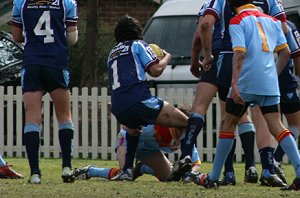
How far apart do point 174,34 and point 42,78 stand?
7.03 m

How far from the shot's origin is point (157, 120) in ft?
35.9

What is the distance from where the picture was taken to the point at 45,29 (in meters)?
10.9

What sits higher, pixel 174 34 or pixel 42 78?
pixel 42 78

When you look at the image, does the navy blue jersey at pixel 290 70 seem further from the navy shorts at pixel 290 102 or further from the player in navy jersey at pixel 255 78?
the player in navy jersey at pixel 255 78

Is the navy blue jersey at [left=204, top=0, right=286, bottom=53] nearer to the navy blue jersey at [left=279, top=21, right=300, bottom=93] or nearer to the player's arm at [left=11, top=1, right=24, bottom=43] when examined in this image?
the navy blue jersey at [left=279, top=21, right=300, bottom=93]

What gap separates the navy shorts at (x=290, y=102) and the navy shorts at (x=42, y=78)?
217 centimetres

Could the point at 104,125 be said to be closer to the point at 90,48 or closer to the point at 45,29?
the point at 90,48

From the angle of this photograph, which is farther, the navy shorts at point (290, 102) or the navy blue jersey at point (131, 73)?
the navy shorts at point (290, 102)

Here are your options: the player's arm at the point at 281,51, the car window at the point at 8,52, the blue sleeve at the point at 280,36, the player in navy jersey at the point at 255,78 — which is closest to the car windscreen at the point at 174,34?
the car window at the point at 8,52

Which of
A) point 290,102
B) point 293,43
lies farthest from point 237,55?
point 290,102

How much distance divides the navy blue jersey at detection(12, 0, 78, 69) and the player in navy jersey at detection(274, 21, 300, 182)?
84.2 inches

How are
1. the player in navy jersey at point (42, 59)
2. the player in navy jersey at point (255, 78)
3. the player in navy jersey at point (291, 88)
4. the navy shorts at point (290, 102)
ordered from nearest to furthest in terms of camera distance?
1. the player in navy jersey at point (255, 78)
2. the player in navy jersey at point (42, 59)
3. the player in navy jersey at point (291, 88)
4. the navy shorts at point (290, 102)

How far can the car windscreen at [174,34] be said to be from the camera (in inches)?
685

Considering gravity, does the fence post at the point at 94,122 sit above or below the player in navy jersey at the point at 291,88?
below
